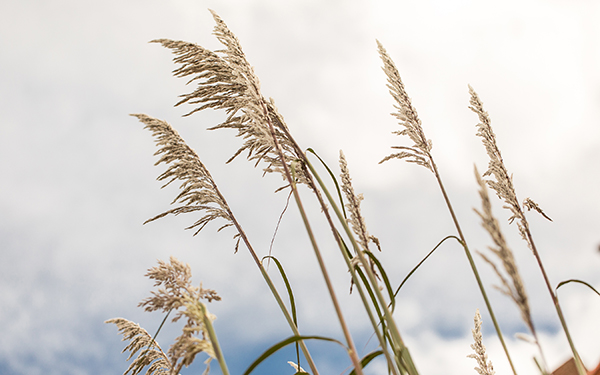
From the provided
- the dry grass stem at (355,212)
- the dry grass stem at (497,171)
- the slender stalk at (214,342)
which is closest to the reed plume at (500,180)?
the dry grass stem at (497,171)

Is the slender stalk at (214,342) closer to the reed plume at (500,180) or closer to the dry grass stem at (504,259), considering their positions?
the dry grass stem at (504,259)

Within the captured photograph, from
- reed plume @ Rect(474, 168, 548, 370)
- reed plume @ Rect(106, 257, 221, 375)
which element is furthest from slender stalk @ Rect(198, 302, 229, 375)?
reed plume @ Rect(474, 168, 548, 370)

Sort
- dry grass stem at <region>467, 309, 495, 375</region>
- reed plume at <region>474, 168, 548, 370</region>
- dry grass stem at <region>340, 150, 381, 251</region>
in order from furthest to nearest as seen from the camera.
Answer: dry grass stem at <region>467, 309, 495, 375</region> → dry grass stem at <region>340, 150, 381, 251</region> → reed plume at <region>474, 168, 548, 370</region>

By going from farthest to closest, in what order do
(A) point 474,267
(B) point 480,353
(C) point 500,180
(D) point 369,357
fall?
1. (B) point 480,353
2. (C) point 500,180
3. (A) point 474,267
4. (D) point 369,357

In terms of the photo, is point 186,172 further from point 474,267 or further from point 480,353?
point 480,353

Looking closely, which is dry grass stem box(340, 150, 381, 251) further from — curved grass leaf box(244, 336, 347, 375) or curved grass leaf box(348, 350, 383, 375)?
curved grass leaf box(244, 336, 347, 375)

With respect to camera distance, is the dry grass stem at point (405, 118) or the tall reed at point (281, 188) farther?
the dry grass stem at point (405, 118)

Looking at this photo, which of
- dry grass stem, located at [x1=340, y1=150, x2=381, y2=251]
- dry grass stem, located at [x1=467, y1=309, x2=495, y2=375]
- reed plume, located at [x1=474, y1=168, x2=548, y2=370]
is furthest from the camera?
dry grass stem, located at [x1=467, y1=309, x2=495, y2=375]

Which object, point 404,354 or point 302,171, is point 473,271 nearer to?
point 404,354

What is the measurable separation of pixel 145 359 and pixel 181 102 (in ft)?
4.30

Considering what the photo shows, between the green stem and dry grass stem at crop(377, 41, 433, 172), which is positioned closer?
the green stem

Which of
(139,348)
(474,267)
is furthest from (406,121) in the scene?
(139,348)

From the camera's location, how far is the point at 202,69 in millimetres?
1533

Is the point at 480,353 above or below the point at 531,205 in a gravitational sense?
below
